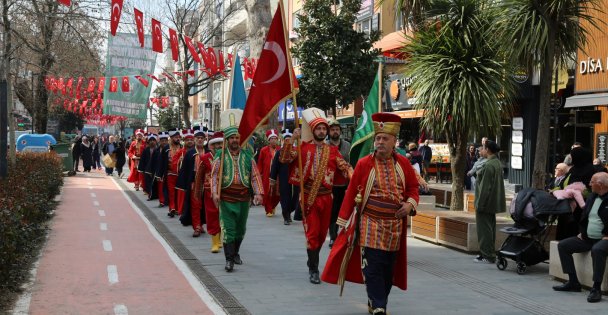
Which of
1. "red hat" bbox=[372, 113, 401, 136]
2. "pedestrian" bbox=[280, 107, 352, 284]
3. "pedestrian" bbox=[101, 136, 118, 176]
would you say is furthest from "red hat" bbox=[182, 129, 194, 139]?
"pedestrian" bbox=[101, 136, 118, 176]

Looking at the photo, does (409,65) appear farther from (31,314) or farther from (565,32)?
(31,314)

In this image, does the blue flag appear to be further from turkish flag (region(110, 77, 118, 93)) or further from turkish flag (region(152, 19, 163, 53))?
turkish flag (region(110, 77, 118, 93))

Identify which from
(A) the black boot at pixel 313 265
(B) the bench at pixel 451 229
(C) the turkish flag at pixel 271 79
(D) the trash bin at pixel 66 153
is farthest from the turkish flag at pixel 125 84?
(A) the black boot at pixel 313 265

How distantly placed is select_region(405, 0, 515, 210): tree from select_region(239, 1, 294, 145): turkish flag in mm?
4783

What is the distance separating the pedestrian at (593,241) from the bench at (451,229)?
2584mm

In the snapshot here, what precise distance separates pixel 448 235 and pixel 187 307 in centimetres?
550

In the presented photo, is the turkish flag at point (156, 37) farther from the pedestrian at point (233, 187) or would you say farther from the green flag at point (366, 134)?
the pedestrian at point (233, 187)

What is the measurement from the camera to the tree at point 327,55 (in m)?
22.6

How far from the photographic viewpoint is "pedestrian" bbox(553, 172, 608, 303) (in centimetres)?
843

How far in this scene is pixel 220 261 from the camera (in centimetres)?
1110

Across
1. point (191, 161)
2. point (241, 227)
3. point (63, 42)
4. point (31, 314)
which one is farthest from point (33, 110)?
point (31, 314)

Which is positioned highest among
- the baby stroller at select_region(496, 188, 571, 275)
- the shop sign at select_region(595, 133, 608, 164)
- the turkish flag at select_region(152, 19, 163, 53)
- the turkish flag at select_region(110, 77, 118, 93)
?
the turkish flag at select_region(152, 19, 163, 53)

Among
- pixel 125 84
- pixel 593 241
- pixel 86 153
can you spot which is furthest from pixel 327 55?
pixel 86 153

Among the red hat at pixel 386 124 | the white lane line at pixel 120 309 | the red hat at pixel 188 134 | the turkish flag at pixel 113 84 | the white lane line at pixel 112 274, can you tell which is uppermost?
the turkish flag at pixel 113 84
